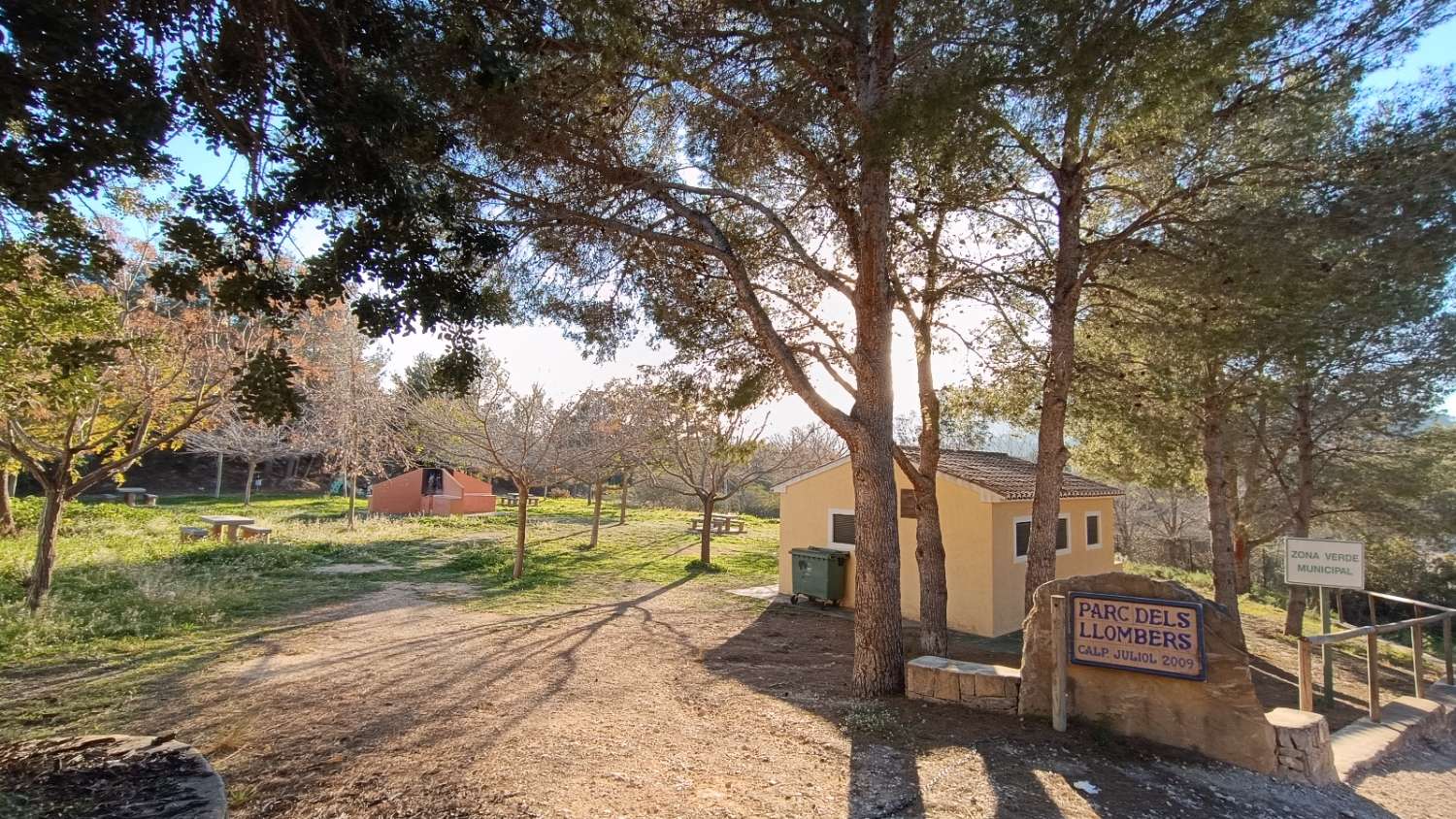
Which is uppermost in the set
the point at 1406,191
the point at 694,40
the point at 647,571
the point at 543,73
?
the point at 694,40

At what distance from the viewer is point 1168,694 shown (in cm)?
532

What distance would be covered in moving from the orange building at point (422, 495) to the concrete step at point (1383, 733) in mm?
29557

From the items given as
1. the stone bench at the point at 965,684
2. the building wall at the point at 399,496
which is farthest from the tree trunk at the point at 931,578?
the building wall at the point at 399,496

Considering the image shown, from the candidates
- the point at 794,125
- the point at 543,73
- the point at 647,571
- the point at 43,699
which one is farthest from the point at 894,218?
the point at 647,571

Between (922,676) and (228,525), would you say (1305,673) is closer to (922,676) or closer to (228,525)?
(922,676)

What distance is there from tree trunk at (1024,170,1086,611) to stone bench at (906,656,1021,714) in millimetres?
2468

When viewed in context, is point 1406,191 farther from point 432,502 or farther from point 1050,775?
point 432,502

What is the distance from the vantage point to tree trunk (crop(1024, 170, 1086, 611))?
329 inches

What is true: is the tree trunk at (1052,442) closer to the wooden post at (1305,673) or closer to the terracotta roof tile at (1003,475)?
the terracotta roof tile at (1003,475)

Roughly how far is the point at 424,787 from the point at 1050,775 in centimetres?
416

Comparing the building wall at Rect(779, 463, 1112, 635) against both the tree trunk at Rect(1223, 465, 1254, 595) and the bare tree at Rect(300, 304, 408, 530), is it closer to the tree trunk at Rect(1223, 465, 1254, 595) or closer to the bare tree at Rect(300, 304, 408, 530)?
the tree trunk at Rect(1223, 465, 1254, 595)

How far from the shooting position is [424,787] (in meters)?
4.38

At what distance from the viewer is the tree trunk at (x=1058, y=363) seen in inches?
329

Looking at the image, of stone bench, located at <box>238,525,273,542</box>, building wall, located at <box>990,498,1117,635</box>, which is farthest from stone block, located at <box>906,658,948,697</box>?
stone bench, located at <box>238,525,273,542</box>
